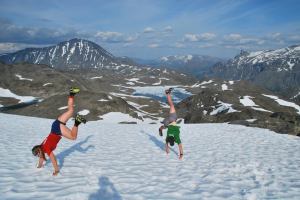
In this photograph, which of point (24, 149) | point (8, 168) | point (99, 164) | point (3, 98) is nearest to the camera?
point (8, 168)

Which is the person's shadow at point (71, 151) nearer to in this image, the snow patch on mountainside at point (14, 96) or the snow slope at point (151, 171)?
the snow slope at point (151, 171)

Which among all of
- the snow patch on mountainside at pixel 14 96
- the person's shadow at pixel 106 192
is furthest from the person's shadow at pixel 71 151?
the snow patch on mountainside at pixel 14 96

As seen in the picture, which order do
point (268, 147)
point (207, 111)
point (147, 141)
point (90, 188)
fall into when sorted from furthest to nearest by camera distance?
point (207, 111) < point (147, 141) < point (268, 147) < point (90, 188)

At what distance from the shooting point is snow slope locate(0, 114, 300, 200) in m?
11.7

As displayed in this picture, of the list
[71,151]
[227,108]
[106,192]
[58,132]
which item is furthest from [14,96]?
[106,192]

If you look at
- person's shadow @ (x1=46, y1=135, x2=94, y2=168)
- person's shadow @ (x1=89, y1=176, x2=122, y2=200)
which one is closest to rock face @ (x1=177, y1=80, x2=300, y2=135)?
person's shadow @ (x1=46, y1=135, x2=94, y2=168)

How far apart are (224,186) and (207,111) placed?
90.1 m

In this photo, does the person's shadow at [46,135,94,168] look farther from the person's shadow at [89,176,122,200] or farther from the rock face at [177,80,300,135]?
the rock face at [177,80,300,135]

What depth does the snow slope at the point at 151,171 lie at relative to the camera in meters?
11.7

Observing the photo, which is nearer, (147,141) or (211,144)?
(211,144)

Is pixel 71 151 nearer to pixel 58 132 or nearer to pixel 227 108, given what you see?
pixel 58 132

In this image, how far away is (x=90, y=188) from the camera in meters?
12.1

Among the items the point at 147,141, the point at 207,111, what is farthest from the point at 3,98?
the point at 147,141

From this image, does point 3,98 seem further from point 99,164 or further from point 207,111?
point 99,164
